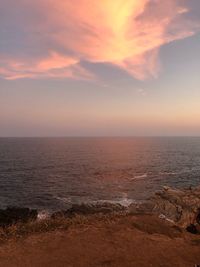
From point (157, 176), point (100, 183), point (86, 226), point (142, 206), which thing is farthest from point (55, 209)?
point (157, 176)

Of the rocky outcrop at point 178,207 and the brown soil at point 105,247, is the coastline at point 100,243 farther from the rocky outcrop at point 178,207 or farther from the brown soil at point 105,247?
the rocky outcrop at point 178,207

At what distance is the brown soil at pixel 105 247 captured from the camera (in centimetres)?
1739

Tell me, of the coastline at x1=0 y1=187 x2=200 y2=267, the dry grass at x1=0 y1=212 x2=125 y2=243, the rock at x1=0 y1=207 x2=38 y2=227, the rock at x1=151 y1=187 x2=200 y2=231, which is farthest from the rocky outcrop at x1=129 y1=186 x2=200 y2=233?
the rock at x1=0 y1=207 x2=38 y2=227

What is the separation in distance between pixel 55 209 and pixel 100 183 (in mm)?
21948

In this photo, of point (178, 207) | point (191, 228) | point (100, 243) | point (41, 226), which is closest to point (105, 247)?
point (100, 243)

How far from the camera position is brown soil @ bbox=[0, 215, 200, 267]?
17391mm

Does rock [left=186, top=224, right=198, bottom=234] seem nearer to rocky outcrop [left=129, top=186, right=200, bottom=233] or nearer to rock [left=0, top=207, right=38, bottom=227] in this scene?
rocky outcrop [left=129, top=186, right=200, bottom=233]

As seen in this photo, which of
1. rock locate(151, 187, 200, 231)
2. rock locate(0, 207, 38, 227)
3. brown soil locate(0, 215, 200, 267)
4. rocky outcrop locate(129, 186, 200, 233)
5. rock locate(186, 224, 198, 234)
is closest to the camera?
brown soil locate(0, 215, 200, 267)

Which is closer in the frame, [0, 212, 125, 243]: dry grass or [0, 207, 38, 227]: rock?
[0, 212, 125, 243]: dry grass

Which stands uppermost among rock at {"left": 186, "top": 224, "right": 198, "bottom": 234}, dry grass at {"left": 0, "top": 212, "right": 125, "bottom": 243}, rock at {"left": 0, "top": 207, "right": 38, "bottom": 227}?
dry grass at {"left": 0, "top": 212, "right": 125, "bottom": 243}

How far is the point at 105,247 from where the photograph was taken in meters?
19.3

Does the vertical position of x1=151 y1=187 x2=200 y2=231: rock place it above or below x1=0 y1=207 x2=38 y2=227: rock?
above

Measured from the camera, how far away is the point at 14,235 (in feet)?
68.8

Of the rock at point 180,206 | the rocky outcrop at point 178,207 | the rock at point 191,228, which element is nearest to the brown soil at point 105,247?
the rock at point 191,228
